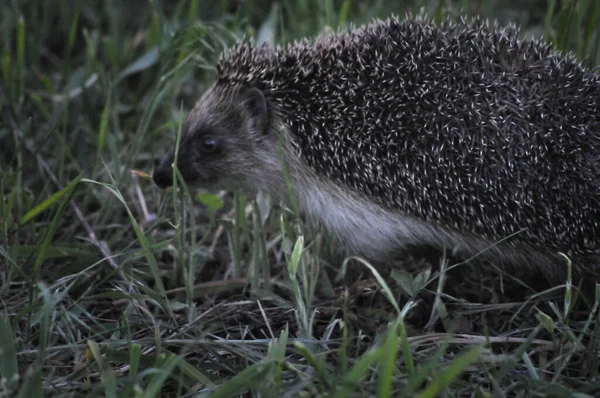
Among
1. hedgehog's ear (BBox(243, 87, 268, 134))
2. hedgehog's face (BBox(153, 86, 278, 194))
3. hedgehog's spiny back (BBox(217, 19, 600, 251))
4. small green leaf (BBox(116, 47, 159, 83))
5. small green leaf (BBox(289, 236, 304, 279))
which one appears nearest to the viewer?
small green leaf (BBox(289, 236, 304, 279))

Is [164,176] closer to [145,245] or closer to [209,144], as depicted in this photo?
[209,144]

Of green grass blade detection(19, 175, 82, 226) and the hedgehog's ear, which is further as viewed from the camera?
the hedgehog's ear

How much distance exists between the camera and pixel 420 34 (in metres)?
3.59

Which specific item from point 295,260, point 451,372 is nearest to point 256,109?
point 295,260

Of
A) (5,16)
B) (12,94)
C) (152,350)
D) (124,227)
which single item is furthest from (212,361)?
(5,16)

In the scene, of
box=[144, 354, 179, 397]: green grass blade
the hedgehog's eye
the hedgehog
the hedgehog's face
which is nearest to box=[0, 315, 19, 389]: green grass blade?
box=[144, 354, 179, 397]: green grass blade

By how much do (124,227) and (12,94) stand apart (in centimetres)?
135

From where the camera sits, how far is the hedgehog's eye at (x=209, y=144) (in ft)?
13.5

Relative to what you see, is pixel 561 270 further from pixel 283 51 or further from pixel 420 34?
pixel 283 51

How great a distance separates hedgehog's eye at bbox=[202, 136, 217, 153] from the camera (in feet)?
13.5

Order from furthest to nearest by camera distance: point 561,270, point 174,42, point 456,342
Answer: point 174,42 < point 561,270 < point 456,342

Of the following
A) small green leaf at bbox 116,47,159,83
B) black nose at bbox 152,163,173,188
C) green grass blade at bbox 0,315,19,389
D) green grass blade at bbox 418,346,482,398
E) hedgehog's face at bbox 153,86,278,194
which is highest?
small green leaf at bbox 116,47,159,83

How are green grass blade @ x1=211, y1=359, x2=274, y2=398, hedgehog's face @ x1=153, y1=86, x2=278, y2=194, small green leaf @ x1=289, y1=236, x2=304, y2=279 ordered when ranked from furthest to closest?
hedgehog's face @ x1=153, y1=86, x2=278, y2=194 < small green leaf @ x1=289, y1=236, x2=304, y2=279 < green grass blade @ x1=211, y1=359, x2=274, y2=398

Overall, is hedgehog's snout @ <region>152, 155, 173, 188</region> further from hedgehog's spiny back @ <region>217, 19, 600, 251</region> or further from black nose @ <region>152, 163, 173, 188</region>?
hedgehog's spiny back @ <region>217, 19, 600, 251</region>
